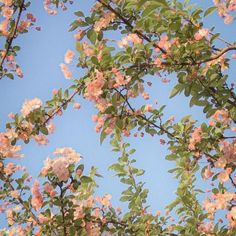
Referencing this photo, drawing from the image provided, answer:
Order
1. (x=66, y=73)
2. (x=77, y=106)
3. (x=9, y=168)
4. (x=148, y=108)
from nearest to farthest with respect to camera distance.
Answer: (x=66, y=73) < (x=77, y=106) < (x=148, y=108) < (x=9, y=168)

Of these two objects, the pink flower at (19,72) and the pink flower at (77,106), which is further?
the pink flower at (19,72)

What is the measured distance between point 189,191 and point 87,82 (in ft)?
8.43

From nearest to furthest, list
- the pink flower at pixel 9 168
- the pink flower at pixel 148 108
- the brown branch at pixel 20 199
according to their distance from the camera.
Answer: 1. the pink flower at pixel 148 108
2. the brown branch at pixel 20 199
3. the pink flower at pixel 9 168

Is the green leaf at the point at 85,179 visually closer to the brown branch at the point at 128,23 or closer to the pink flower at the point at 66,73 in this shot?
the pink flower at the point at 66,73

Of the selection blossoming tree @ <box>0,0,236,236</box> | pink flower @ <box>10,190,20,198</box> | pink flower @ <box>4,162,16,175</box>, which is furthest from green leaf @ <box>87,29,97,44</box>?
pink flower @ <box>10,190,20,198</box>

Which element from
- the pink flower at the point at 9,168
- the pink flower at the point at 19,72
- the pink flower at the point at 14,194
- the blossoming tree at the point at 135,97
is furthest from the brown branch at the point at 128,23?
the pink flower at the point at 14,194

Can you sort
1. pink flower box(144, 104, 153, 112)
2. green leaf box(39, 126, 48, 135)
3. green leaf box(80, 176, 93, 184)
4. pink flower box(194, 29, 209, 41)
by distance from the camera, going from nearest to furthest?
pink flower box(194, 29, 209, 41)
green leaf box(80, 176, 93, 184)
green leaf box(39, 126, 48, 135)
pink flower box(144, 104, 153, 112)

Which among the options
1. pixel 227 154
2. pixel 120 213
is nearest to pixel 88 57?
pixel 227 154

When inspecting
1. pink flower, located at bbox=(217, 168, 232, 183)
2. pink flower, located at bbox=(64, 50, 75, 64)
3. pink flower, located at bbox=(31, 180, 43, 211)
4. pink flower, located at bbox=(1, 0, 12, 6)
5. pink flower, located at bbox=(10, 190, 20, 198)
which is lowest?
pink flower, located at bbox=(217, 168, 232, 183)

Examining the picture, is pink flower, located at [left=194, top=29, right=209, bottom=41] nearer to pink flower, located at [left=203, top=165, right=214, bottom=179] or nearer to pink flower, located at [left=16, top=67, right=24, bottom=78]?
pink flower, located at [left=203, top=165, right=214, bottom=179]

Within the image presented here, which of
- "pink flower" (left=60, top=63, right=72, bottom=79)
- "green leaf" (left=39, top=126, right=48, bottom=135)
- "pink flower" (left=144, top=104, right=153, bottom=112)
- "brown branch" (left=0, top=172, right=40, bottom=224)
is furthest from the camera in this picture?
"brown branch" (left=0, top=172, right=40, bottom=224)

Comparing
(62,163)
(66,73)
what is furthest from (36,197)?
(66,73)

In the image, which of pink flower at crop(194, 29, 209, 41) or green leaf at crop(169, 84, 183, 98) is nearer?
pink flower at crop(194, 29, 209, 41)

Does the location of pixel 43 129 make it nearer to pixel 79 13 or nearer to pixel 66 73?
pixel 66 73
